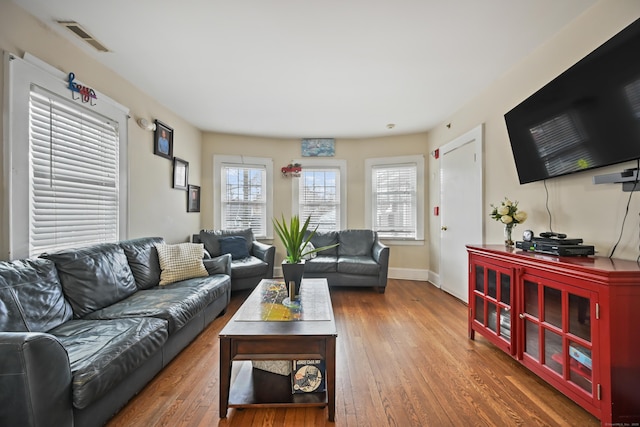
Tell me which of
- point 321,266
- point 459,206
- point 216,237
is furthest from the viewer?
point 216,237

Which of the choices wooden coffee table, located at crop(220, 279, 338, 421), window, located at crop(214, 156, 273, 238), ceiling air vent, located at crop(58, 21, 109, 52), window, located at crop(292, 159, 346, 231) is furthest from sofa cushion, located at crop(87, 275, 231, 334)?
window, located at crop(292, 159, 346, 231)

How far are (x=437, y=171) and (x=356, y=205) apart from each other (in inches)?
55.5

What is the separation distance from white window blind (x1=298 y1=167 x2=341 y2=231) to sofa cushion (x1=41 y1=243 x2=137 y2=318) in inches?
114

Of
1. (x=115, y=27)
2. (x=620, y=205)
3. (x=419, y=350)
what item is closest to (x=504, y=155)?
(x=620, y=205)

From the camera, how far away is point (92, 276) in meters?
2.00

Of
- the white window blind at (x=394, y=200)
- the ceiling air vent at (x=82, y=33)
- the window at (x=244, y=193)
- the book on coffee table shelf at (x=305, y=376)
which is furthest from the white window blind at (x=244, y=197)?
the book on coffee table shelf at (x=305, y=376)

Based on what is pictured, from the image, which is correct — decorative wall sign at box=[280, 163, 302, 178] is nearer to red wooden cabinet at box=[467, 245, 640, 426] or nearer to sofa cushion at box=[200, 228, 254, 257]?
sofa cushion at box=[200, 228, 254, 257]

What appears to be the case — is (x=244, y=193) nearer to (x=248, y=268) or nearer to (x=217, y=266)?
(x=248, y=268)

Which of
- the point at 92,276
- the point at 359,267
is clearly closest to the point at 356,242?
the point at 359,267

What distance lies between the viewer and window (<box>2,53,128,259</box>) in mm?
1790

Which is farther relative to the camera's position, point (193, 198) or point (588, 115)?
point (193, 198)

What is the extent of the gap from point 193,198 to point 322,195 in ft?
6.92

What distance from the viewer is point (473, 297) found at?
2430mm

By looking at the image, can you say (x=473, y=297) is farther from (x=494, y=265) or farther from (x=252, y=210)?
(x=252, y=210)
